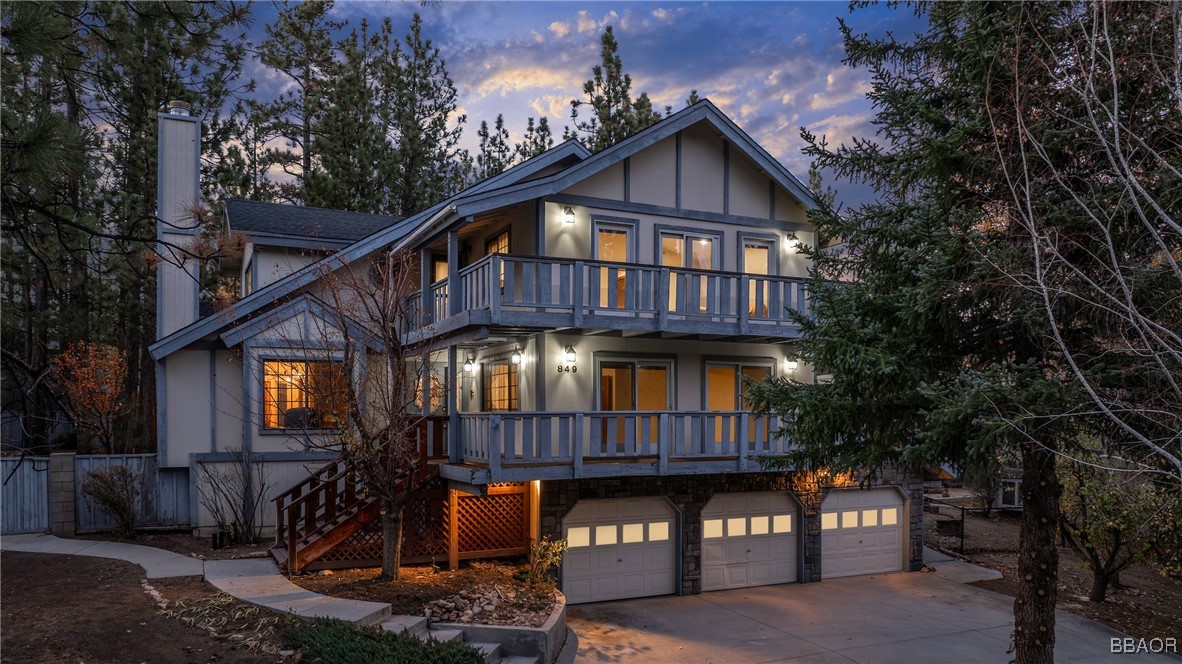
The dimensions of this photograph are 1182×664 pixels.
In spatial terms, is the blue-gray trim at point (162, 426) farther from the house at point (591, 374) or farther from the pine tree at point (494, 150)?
the pine tree at point (494, 150)

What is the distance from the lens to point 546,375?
1447cm

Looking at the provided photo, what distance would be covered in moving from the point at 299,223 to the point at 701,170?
33.2 feet

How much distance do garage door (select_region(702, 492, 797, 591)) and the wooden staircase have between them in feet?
18.7

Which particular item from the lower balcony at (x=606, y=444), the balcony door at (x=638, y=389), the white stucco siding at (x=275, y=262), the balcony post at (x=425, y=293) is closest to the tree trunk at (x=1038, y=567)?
the lower balcony at (x=606, y=444)

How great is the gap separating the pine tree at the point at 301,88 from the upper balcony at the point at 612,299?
1802 cm

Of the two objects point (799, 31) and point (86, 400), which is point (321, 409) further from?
point (799, 31)

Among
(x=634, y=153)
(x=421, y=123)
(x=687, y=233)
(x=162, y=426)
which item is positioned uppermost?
(x=421, y=123)

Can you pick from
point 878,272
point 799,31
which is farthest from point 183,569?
point 799,31

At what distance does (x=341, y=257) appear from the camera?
50.6 ft

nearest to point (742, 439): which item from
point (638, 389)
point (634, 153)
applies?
point (638, 389)

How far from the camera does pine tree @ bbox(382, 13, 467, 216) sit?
106ft

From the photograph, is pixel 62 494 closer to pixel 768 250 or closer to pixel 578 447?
pixel 578 447

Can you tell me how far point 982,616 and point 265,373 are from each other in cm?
1449

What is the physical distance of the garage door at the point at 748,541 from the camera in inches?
612
